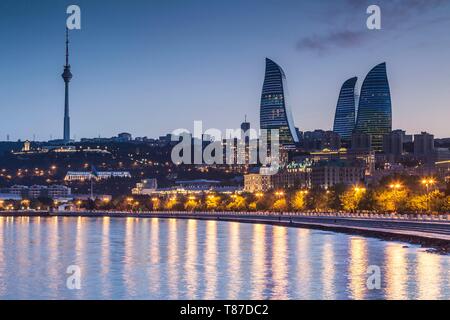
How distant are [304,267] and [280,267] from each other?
3.76 ft

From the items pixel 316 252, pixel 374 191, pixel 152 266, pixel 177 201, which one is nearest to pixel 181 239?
pixel 316 252

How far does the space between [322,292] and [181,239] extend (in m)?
36.1

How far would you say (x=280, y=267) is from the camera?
43.0m

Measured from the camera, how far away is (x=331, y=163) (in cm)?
19625

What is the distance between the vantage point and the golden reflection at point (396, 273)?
106 ft

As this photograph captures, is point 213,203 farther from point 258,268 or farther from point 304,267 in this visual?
point 258,268

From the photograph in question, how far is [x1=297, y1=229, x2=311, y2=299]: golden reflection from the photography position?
110 feet

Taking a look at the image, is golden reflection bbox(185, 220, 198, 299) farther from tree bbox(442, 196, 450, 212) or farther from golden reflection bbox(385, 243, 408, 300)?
tree bbox(442, 196, 450, 212)

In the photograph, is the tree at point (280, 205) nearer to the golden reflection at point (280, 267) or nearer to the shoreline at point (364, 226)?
the shoreline at point (364, 226)

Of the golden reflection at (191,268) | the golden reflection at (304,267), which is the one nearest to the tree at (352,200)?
the golden reflection at (304,267)

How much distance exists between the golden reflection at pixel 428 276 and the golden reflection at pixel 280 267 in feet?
16.0

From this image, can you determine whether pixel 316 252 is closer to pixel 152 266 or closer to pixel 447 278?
pixel 152 266

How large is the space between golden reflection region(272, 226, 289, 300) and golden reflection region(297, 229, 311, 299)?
0.56 m
